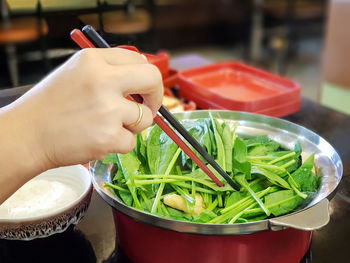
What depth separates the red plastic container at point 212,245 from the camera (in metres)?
0.70

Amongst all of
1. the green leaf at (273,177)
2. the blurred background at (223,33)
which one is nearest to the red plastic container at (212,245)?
the green leaf at (273,177)

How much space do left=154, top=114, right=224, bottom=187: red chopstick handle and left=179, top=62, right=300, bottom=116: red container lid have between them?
0.49 m

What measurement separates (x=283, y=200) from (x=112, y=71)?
1.30 feet

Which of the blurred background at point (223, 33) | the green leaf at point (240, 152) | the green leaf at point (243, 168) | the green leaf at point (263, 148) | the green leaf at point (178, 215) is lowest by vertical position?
the blurred background at point (223, 33)

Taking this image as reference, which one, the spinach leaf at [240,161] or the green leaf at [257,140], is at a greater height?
the spinach leaf at [240,161]

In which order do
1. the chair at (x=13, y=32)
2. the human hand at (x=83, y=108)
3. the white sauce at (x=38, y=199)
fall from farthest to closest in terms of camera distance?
the chair at (x=13, y=32)
the white sauce at (x=38, y=199)
the human hand at (x=83, y=108)

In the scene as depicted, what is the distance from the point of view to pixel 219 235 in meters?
0.67

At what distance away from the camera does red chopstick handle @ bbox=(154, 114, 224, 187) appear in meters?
0.75

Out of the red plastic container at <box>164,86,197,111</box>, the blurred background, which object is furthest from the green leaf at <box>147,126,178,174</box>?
the blurred background

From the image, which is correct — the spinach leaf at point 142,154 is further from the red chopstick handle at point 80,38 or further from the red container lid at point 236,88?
the red container lid at point 236,88

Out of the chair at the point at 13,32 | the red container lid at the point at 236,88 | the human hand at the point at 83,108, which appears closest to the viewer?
the human hand at the point at 83,108

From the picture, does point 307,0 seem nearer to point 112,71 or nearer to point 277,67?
point 277,67

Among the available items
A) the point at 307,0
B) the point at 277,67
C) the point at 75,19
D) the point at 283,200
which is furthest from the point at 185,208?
the point at 307,0

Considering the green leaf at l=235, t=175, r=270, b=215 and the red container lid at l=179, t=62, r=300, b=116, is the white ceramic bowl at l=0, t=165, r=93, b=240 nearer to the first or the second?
the green leaf at l=235, t=175, r=270, b=215
